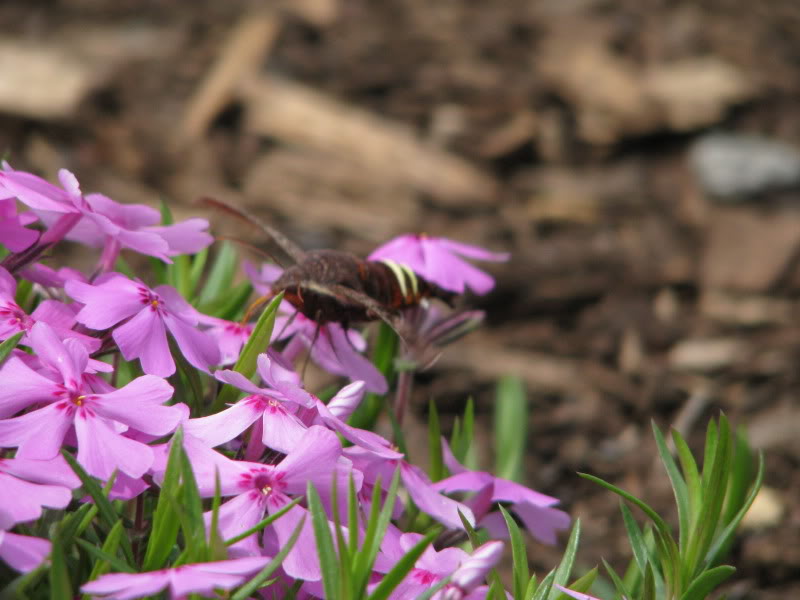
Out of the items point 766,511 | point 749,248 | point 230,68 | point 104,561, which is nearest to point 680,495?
point 104,561

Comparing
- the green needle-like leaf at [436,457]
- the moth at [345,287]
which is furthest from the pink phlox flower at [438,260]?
the green needle-like leaf at [436,457]

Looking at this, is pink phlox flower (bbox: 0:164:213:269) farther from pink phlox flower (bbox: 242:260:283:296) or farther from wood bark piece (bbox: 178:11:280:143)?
wood bark piece (bbox: 178:11:280:143)

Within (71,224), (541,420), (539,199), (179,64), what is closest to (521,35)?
(539,199)

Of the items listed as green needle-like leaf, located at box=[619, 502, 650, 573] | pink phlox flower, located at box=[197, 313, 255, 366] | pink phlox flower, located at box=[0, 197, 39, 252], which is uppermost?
pink phlox flower, located at box=[0, 197, 39, 252]

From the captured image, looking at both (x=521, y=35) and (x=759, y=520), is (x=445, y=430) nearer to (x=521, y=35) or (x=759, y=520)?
(x=759, y=520)

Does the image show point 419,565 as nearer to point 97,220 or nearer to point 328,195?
point 97,220

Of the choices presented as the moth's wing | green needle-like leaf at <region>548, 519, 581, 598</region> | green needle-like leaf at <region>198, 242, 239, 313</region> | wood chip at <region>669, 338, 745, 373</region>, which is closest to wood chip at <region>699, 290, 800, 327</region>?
wood chip at <region>669, 338, 745, 373</region>

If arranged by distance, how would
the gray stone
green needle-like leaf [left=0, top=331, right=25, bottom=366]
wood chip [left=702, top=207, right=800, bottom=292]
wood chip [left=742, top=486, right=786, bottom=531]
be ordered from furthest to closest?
the gray stone, wood chip [left=702, top=207, right=800, bottom=292], wood chip [left=742, top=486, right=786, bottom=531], green needle-like leaf [left=0, top=331, right=25, bottom=366]
